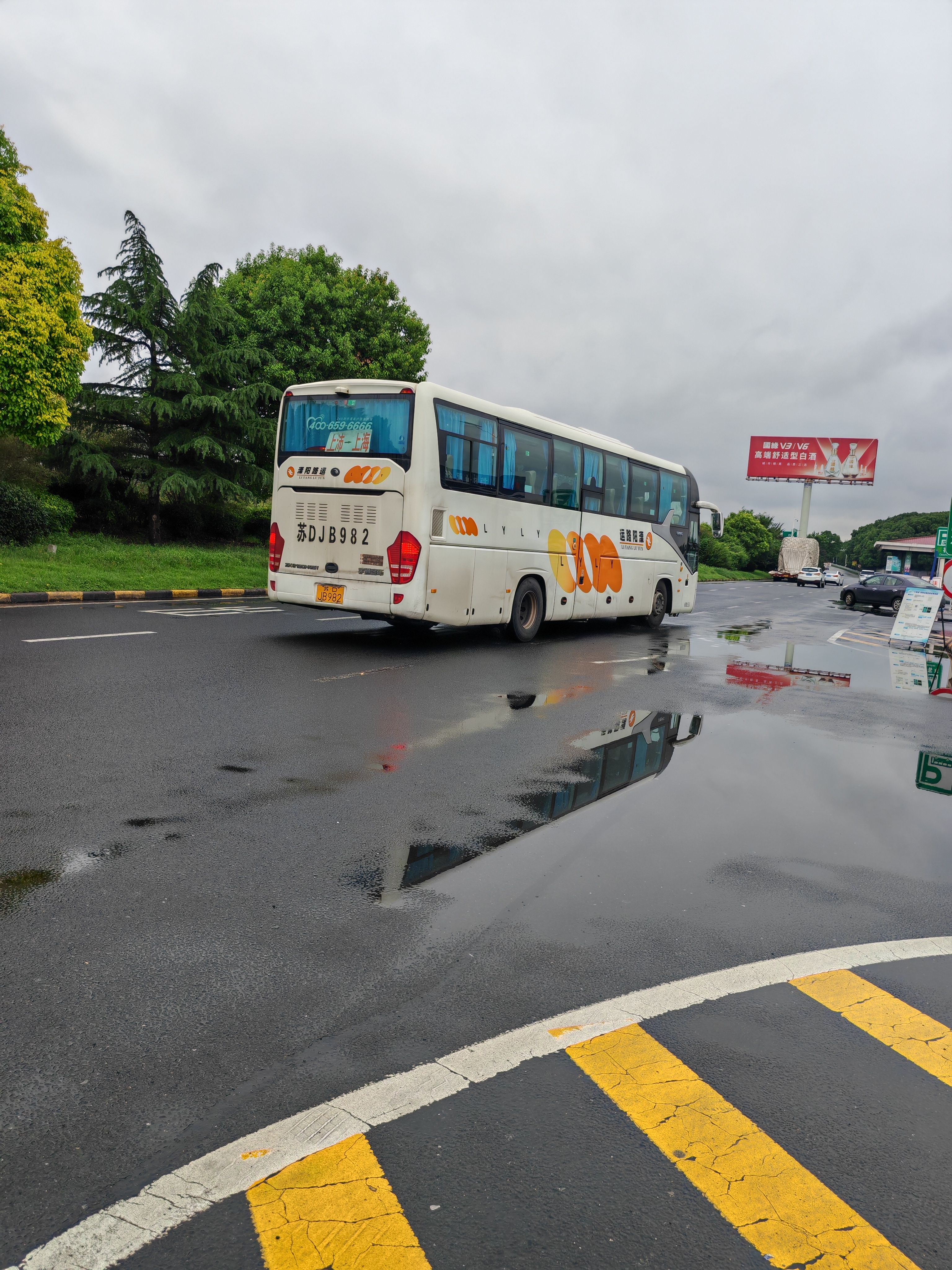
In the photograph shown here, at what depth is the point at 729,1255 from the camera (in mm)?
2098

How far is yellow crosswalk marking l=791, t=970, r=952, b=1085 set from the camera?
299 centimetres

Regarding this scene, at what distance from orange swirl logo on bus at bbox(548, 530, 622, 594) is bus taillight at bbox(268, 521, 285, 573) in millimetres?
4313

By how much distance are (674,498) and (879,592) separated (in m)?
21.0

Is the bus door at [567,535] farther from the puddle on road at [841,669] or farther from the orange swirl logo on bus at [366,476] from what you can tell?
the orange swirl logo on bus at [366,476]

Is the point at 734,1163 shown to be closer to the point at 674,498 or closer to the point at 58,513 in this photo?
the point at 674,498

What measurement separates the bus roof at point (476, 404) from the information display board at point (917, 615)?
6.90 meters

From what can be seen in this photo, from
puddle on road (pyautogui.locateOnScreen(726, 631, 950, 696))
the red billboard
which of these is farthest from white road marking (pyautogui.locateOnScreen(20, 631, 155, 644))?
the red billboard

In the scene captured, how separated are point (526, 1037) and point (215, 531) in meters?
26.6

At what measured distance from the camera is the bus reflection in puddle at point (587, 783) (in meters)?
4.42

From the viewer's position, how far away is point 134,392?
24.5m

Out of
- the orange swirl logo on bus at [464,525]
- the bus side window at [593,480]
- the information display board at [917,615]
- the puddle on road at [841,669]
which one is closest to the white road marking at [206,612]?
the orange swirl logo on bus at [464,525]

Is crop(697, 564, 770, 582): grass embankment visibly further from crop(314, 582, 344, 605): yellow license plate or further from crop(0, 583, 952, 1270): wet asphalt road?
crop(0, 583, 952, 1270): wet asphalt road

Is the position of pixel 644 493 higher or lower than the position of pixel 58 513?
higher

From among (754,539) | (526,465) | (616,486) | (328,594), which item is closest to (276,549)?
(328,594)
